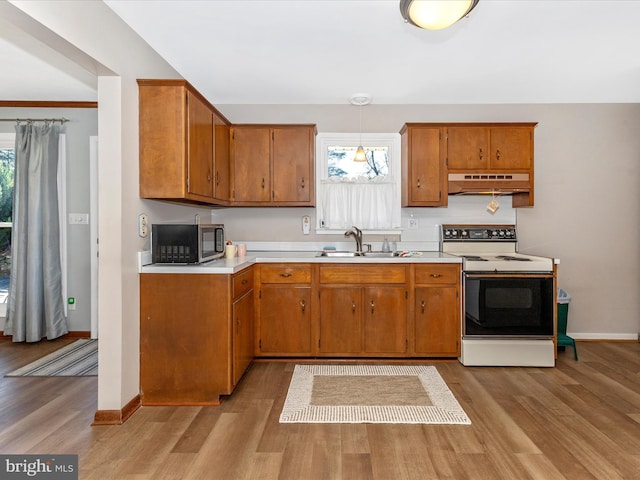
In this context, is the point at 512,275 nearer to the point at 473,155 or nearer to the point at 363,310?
the point at 473,155

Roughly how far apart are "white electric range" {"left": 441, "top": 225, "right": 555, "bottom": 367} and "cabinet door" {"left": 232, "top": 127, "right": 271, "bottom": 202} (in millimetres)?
1952

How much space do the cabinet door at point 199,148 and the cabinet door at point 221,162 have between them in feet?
0.35

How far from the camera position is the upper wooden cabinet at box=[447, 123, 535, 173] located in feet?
11.8

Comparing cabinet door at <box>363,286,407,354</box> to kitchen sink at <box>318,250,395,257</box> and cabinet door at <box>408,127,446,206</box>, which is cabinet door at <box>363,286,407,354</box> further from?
cabinet door at <box>408,127,446,206</box>

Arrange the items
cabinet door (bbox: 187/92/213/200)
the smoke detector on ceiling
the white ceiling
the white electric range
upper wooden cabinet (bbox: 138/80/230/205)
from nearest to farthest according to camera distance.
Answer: the white ceiling, upper wooden cabinet (bbox: 138/80/230/205), cabinet door (bbox: 187/92/213/200), the white electric range, the smoke detector on ceiling

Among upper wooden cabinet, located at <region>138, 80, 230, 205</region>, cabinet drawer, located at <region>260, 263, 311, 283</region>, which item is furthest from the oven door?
upper wooden cabinet, located at <region>138, 80, 230, 205</region>

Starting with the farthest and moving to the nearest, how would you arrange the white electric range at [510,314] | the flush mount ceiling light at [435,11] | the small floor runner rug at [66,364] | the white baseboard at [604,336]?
the white baseboard at [604,336]
the white electric range at [510,314]
the small floor runner rug at [66,364]
the flush mount ceiling light at [435,11]

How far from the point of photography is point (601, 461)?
193 cm

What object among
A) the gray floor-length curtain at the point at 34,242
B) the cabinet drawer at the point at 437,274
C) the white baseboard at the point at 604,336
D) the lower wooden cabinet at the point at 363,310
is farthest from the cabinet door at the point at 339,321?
the gray floor-length curtain at the point at 34,242

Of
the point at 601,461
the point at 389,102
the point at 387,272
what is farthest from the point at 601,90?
the point at 601,461

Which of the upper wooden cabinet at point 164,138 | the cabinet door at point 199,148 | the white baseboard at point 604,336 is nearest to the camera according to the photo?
the upper wooden cabinet at point 164,138

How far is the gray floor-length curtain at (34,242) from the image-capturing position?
3840mm

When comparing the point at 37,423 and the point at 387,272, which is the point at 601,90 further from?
the point at 37,423

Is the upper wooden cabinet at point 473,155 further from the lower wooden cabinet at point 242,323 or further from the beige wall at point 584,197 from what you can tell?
the lower wooden cabinet at point 242,323
